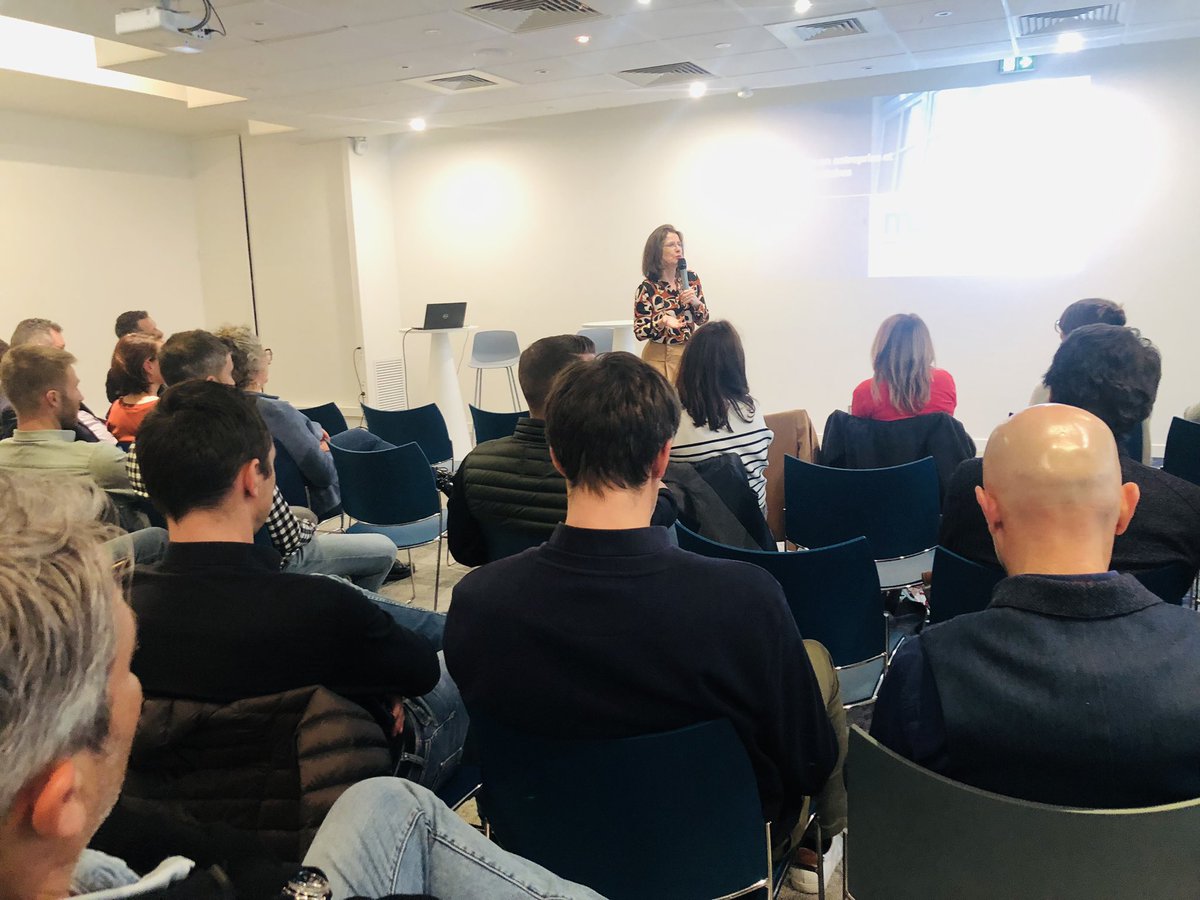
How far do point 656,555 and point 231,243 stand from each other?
9439 millimetres

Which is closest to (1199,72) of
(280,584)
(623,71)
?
(623,71)

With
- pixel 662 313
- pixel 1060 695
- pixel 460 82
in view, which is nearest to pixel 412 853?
pixel 1060 695

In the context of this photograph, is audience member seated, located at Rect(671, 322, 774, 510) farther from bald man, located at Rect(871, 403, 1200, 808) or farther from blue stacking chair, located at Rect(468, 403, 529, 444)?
blue stacking chair, located at Rect(468, 403, 529, 444)

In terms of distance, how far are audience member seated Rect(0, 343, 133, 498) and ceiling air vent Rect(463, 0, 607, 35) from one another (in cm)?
315

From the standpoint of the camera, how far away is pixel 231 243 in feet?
31.2

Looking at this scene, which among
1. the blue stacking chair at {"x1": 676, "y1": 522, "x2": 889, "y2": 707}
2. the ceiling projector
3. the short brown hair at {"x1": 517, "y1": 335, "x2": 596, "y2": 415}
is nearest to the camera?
the blue stacking chair at {"x1": 676, "y1": 522, "x2": 889, "y2": 707}

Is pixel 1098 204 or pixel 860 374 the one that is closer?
pixel 1098 204

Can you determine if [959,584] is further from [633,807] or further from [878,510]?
[633,807]

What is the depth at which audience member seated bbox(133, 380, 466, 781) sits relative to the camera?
1.39m

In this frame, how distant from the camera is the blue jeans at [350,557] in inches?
115

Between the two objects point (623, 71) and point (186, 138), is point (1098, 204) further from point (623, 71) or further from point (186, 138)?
point (186, 138)

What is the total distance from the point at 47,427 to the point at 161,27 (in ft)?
8.76

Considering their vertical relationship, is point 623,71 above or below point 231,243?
above

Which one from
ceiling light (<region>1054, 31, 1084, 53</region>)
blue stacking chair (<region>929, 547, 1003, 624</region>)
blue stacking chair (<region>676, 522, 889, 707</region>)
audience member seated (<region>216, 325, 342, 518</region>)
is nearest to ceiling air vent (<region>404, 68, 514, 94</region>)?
audience member seated (<region>216, 325, 342, 518</region>)
